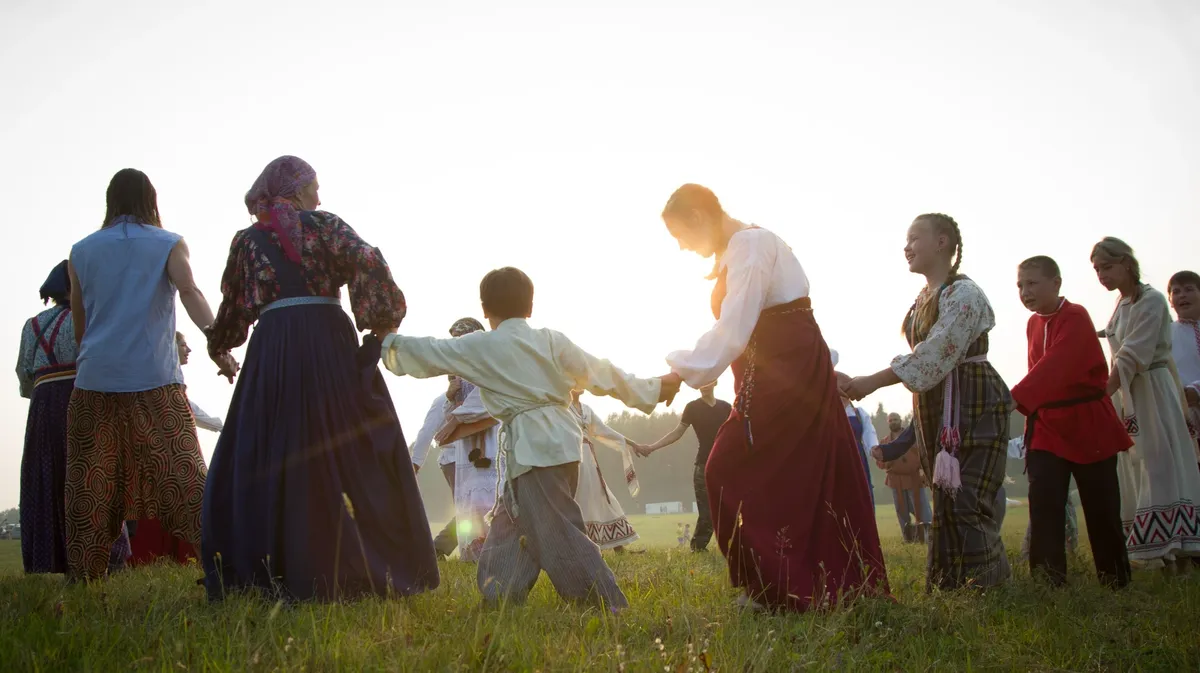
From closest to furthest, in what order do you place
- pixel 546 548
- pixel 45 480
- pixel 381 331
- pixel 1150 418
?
pixel 546 548, pixel 381 331, pixel 45 480, pixel 1150 418

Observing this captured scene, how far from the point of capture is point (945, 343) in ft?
15.8

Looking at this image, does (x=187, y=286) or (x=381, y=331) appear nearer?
(x=381, y=331)

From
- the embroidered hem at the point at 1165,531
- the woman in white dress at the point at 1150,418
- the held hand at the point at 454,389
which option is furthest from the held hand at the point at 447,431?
the embroidered hem at the point at 1165,531

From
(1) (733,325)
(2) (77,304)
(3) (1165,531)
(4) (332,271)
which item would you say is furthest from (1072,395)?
(2) (77,304)

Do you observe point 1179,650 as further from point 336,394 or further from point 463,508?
point 463,508

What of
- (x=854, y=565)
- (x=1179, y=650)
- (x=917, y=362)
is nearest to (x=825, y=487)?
(x=854, y=565)

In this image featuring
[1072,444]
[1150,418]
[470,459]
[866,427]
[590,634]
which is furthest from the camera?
[866,427]

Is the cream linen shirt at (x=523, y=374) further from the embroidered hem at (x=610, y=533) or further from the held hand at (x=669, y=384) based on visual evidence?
the embroidered hem at (x=610, y=533)

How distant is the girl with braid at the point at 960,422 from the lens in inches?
188

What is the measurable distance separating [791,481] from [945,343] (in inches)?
53.4

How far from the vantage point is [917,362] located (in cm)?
478

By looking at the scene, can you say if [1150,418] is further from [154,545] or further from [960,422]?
[154,545]

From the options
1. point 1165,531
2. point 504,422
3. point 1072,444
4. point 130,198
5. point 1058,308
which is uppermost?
point 130,198

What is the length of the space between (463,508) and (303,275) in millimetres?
5037
